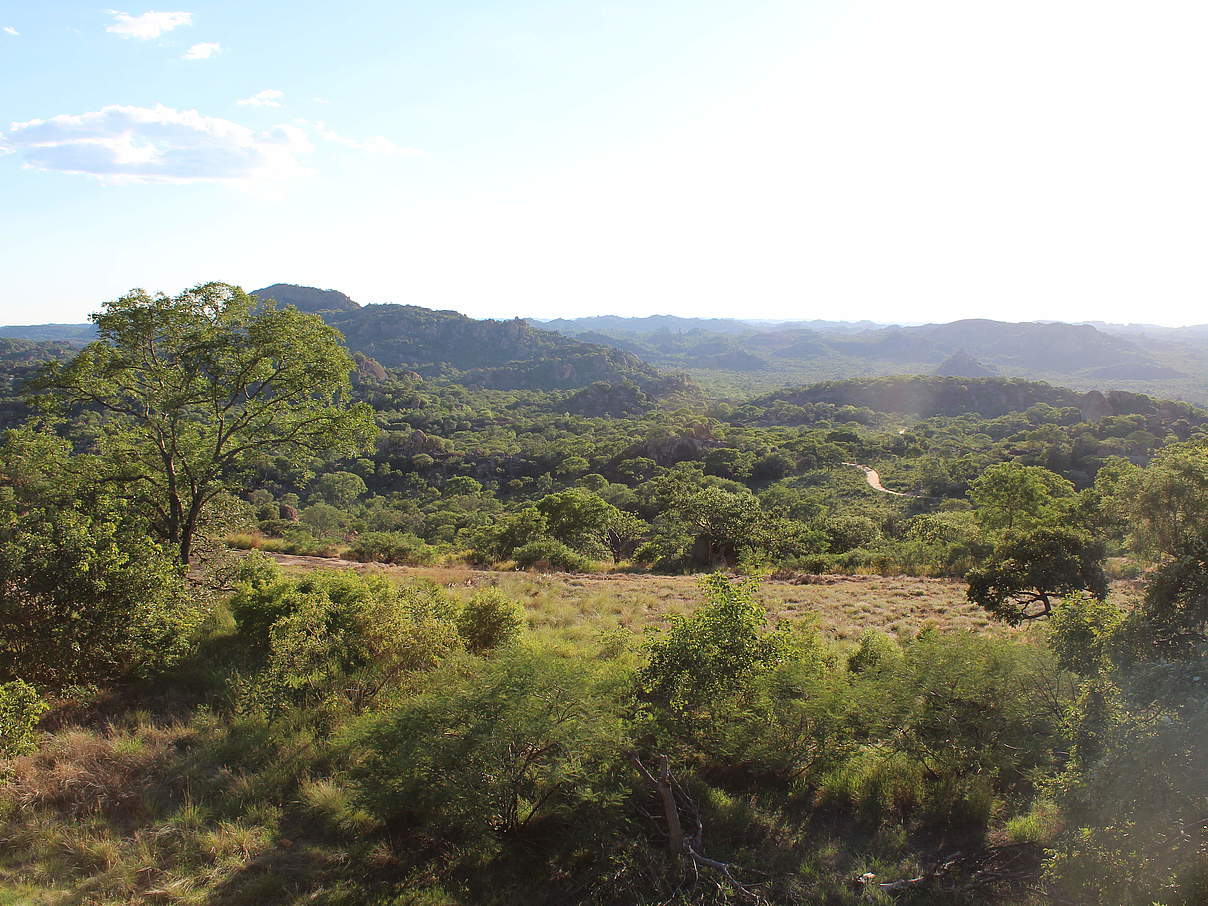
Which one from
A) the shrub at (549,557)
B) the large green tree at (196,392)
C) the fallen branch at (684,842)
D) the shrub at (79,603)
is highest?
the large green tree at (196,392)

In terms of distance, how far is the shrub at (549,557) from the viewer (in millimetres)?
21797

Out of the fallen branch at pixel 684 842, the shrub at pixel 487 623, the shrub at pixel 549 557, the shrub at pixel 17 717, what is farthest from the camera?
the shrub at pixel 549 557

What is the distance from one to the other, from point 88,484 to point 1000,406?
147581 mm

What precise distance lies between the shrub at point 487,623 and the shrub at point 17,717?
5103mm

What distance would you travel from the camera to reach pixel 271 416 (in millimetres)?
12016

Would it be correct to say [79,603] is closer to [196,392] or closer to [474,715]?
[196,392]

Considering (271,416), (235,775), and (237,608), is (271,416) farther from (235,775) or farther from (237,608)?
(235,775)

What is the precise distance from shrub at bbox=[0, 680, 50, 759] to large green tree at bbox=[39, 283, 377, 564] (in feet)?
14.5

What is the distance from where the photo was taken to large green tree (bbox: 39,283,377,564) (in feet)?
34.4

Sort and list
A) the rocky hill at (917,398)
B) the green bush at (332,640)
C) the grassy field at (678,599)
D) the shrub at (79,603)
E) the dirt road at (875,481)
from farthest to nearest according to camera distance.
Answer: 1. the rocky hill at (917,398)
2. the dirt road at (875,481)
3. the grassy field at (678,599)
4. the green bush at (332,640)
5. the shrub at (79,603)

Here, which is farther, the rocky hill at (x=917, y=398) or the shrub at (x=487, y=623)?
the rocky hill at (x=917, y=398)

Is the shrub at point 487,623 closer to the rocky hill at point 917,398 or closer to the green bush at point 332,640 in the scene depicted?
the green bush at point 332,640

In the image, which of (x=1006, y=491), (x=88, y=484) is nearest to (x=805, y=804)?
(x=88, y=484)

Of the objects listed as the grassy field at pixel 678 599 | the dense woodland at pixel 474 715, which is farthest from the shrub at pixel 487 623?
the grassy field at pixel 678 599
